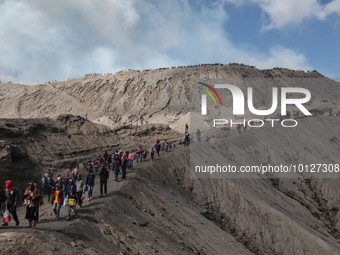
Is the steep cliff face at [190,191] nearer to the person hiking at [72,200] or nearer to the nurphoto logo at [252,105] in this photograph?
the person hiking at [72,200]

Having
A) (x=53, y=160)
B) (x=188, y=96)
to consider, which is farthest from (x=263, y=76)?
(x=53, y=160)

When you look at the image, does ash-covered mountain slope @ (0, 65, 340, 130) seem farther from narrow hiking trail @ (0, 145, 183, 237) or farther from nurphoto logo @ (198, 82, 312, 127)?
narrow hiking trail @ (0, 145, 183, 237)

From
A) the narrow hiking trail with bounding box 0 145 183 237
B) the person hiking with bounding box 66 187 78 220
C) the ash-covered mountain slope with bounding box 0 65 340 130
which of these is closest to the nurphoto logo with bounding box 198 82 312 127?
the ash-covered mountain slope with bounding box 0 65 340 130

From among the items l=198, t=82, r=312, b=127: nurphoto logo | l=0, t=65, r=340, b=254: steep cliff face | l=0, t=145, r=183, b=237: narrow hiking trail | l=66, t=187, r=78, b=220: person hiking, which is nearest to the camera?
l=0, t=145, r=183, b=237: narrow hiking trail

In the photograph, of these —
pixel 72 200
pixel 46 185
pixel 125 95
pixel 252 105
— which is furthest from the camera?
pixel 125 95

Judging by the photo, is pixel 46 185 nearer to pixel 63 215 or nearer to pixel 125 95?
pixel 63 215

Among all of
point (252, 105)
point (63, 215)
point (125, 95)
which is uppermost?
point (125, 95)

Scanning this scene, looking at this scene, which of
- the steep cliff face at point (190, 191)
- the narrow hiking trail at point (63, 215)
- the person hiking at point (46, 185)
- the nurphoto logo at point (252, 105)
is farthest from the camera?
the nurphoto logo at point (252, 105)

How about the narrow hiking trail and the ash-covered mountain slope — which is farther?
the ash-covered mountain slope

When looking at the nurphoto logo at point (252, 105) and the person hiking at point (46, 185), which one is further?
the nurphoto logo at point (252, 105)

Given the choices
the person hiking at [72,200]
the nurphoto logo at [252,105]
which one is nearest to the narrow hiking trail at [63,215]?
the person hiking at [72,200]

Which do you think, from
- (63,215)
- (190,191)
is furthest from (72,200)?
(190,191)

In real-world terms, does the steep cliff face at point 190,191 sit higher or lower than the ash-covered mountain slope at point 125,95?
lower

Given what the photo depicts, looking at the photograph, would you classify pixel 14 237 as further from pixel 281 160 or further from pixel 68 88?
pixel 68 88
